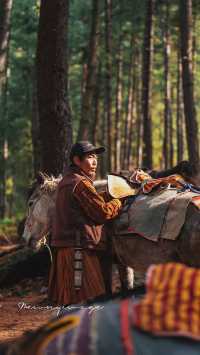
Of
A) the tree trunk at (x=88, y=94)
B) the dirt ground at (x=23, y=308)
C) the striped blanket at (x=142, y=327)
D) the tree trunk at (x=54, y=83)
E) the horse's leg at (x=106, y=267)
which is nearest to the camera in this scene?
the striped blanket at (x=142, y=327)

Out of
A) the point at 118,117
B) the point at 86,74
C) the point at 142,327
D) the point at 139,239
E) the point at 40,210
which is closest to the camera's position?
the point at 142,327

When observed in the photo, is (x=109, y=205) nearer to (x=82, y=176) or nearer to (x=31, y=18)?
(x=82, y=176)

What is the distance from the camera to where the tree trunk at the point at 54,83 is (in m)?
9.42

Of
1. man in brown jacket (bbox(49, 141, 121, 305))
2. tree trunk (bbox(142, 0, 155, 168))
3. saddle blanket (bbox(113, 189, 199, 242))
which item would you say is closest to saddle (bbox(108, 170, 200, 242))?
saddle blanket (bbox(113, 189, 199, 242))

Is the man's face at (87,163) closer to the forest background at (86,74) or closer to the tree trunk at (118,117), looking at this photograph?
the forest background at (86,74)

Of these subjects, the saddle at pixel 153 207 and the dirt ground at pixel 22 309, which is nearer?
the saddle at pixel 153 207

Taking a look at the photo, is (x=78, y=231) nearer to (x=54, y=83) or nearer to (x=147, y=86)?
(x=54, y=83)

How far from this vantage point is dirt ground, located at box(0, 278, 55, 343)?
7.46m

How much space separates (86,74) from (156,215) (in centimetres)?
1968

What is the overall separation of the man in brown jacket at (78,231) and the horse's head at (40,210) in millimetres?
972

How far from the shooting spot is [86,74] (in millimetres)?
25578

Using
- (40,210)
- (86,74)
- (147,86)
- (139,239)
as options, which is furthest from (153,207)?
(86,74)

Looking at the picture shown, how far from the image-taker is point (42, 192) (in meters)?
7.14

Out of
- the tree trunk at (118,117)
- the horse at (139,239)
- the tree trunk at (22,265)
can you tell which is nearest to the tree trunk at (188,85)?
the tree trunk at (22,265)
